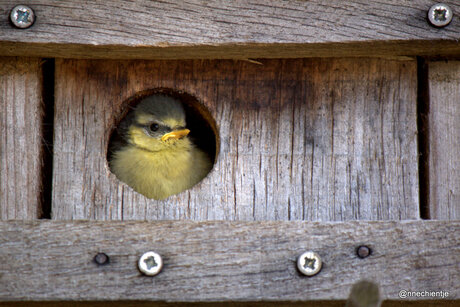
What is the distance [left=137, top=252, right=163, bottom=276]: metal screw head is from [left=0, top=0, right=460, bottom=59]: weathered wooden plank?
817 mm

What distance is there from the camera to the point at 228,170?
9.16 feet

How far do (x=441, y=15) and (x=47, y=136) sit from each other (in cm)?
175

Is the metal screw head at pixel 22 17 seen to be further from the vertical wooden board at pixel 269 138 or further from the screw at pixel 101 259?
the screw at pixel 101 259

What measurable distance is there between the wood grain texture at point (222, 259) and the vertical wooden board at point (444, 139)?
339mm

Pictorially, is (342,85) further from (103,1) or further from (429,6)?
(103,1)

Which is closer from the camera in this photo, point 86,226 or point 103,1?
point 86,226

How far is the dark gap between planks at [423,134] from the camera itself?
2.73 metres

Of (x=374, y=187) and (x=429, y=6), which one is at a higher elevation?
(x=429, y=6)

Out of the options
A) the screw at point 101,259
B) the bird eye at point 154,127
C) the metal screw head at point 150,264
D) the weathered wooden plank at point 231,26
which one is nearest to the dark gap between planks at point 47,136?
the weathered wooden plank at point 231,26

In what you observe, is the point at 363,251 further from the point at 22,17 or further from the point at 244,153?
→ the point at 22,17

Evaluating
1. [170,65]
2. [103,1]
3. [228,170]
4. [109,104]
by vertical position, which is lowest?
[228,170]

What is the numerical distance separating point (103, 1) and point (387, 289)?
155cm

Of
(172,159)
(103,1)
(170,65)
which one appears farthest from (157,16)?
(172,159)

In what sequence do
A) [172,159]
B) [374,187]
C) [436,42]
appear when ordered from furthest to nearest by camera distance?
[172,159] < [374,187] < [436,42]
